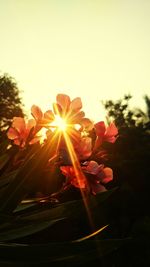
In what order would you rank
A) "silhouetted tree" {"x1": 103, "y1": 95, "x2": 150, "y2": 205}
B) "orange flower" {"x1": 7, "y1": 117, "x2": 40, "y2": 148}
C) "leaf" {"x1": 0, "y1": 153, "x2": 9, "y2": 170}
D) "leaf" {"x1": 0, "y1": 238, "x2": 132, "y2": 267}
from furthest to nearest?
"silhouetted tree" {"x1": 103, "y1": 95, "x2": 150, "y2": 205} → "leaf" {"x1": 0, "y1": 153, "x2": 9, "y2": 170} → "orange flower" {"x1": 7, "y1": 117, "x2": 40, "y2": 148} → "leaf" {"x1": 0, "y1": 238, "x2": 132, "y2": 267}

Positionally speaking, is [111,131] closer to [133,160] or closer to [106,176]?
[106,176]

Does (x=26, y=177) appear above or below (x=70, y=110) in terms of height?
below

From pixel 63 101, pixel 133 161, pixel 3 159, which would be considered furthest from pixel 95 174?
pixel 133 161

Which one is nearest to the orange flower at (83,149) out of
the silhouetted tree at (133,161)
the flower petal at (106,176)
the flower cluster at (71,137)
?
the flower cluster at (71,137)

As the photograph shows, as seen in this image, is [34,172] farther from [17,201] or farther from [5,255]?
[5,255]

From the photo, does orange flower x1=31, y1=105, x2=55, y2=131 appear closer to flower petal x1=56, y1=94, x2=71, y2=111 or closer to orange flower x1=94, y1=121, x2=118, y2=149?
flower petal x1=56, y1=94, x2=71, y2=111

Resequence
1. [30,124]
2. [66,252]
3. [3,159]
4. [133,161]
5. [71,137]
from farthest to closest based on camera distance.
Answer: [133,161], [3,159], [30,124], [71,137], [66,252]

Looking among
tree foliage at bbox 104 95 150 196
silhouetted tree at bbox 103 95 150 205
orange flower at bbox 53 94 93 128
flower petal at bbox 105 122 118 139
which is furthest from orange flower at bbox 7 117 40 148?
tree foliage at bbox 104 95 150 196

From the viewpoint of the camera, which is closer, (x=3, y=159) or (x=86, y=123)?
(x=86, y=123)
